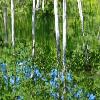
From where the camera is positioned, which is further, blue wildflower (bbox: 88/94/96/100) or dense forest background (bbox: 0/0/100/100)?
dense forest background (bbox: 0/0/100/100)

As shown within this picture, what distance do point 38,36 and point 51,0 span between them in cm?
1506

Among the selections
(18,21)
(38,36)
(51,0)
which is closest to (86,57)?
(38,36)

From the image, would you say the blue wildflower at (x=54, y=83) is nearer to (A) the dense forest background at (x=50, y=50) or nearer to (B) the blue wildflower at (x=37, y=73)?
(A) the dense forest background at (x=50, y=50)

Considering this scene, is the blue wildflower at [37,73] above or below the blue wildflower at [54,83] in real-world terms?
below

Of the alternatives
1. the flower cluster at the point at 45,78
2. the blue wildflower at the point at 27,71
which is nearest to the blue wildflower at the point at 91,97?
the flower cluster at the point at 45,78

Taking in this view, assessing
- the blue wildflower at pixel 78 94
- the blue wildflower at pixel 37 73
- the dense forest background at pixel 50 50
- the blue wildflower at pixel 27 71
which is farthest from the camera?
the blue wildflower at pixel 37 73

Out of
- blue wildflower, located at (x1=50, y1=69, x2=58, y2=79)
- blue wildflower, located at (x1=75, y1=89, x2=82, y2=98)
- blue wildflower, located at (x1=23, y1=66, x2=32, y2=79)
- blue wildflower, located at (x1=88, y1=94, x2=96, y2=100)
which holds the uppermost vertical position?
blue wildflower, located at (x1=23, y1=66, x2=32, y2=79)

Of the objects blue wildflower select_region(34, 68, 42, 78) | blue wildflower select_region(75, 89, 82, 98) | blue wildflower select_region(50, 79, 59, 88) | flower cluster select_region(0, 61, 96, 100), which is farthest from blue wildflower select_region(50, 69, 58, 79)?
blue wildflower select_region(75, 89, 82, 98)

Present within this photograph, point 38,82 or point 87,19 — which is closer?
point 38,82

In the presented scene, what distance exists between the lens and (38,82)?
13.5 m

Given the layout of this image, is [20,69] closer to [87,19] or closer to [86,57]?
[86,57]

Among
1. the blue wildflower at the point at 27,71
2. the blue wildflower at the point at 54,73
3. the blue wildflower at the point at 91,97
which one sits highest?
the blue wildflower at the point at 27,71

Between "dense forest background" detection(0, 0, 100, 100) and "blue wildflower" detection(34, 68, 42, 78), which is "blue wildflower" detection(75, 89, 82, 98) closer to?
"dense forest background" detection(0, 0, 100, 100)

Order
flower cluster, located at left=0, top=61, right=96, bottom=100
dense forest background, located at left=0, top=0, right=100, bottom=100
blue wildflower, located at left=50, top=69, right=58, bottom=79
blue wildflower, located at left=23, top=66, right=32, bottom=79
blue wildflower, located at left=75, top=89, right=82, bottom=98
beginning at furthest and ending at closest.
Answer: blue wildflower, located at left=50, top=69, right=58, bottom=79 → blue wildflower, located at left=23, top=66, right=32, bottom=79 → dense forest background, located at left=0, top=0, right=100, bottom=100 → flower cluster, located at left=0, top=61, right=96, bottom=100 → blue wildflower, located at left=75, top=89, right=82, bottom=98
